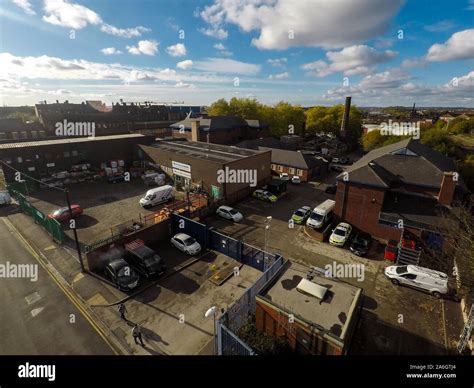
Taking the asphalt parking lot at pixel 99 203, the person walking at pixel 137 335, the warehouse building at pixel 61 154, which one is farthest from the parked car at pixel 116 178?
the person walking at pixel 137 335

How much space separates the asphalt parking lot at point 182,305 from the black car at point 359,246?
936 centimetres

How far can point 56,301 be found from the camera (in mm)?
16672

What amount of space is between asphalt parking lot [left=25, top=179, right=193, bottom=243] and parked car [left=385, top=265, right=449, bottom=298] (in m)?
25.2

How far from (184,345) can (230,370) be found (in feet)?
26.3

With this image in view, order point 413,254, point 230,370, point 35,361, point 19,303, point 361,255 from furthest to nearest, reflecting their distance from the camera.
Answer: point 361,255 → point 413,254 → point 19,303 → point 35,361 → point 230,370

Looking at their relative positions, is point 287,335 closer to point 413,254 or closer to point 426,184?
point 413,254

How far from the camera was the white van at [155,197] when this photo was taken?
3083 cm

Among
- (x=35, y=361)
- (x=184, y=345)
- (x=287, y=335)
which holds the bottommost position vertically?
(x=184, y=345)

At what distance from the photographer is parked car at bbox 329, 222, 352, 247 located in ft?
75.9

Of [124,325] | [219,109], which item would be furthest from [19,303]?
[219,109]

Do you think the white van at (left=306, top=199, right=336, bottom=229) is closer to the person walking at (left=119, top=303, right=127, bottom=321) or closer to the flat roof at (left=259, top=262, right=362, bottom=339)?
the flat roof at (left=259, top=262, right=362, bottom=339)

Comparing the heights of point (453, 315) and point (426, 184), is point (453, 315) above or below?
below

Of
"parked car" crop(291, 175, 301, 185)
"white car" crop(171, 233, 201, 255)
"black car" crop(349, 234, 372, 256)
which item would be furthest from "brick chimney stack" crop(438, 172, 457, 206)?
"white car" crop(171, 233, 201, 255)

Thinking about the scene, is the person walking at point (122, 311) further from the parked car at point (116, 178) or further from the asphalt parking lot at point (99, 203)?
the parked car at point (116, 178)
